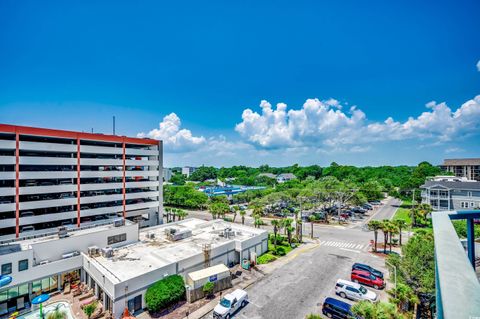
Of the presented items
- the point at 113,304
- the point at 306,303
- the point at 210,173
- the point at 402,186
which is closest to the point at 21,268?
the point at 113,304

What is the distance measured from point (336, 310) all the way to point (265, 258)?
1459cm

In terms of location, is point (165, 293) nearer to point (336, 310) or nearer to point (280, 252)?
point (336, 310)

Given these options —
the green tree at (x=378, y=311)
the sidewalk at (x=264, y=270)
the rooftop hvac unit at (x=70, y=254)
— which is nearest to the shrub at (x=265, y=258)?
the sidewalk at (x=264, y=270)

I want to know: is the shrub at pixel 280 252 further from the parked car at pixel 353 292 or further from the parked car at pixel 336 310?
the parked car at pixel 336 310

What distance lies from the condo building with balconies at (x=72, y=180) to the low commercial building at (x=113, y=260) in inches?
211

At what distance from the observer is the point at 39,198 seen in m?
35.7

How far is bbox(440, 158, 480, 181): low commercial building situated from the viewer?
385ft

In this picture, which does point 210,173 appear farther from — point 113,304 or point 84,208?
point 113,304

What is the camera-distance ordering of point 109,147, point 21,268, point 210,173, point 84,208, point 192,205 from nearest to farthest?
point 21,268 → point 84,208 → point 109,147 → point 192,205 → point 210,173

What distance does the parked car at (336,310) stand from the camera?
22.3m

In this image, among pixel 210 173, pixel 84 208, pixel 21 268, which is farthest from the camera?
pixel 210 173

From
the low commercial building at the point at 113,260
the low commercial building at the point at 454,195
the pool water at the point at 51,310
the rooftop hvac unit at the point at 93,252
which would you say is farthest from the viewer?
the low commercial building at the point at 454,195

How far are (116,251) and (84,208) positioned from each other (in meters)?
12.9

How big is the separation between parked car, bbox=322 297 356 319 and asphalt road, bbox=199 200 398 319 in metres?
0.91
